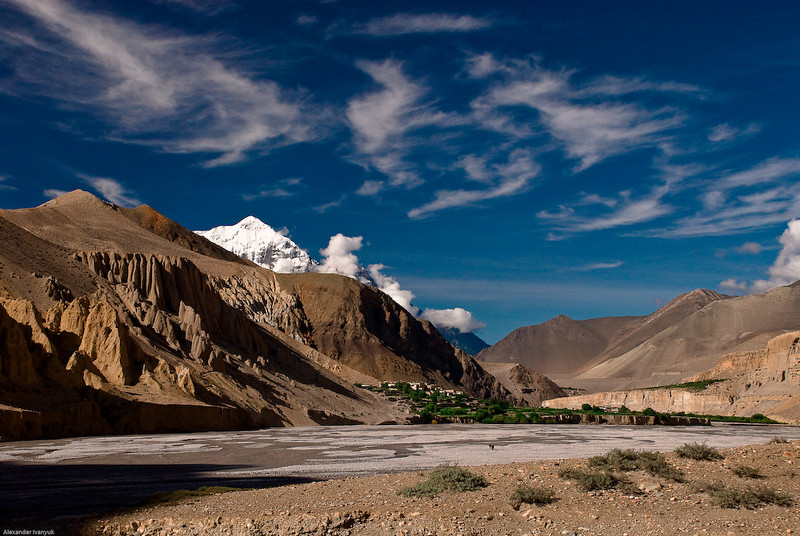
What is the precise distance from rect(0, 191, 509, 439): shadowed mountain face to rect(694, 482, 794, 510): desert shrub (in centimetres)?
3097

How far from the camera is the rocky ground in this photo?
10430 mm

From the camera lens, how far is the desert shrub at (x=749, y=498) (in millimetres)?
11211

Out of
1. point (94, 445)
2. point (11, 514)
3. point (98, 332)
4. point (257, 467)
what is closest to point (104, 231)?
point (98, 332)

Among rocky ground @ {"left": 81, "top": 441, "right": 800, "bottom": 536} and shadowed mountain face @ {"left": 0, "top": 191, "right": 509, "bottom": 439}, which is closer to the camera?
rocky ground @ {"left": 81, "top": 441, "right": 800, "bottom": 536}

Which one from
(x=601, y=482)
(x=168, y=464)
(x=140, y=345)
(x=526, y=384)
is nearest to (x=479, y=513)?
(x=601, y=482)

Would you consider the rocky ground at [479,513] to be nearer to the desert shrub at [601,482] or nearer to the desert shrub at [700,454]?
the desert shrub at [601,482]

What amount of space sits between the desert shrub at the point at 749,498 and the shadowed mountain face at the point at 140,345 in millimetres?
30973

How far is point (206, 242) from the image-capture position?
17950cm

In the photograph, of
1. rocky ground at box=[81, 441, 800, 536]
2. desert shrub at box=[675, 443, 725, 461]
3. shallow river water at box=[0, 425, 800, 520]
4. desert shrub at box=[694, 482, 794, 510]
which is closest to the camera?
rocky ground at box=[81, 441, 800, 536]

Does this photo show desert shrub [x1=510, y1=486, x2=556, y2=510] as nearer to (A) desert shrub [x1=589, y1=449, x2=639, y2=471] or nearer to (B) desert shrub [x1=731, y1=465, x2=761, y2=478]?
(A) desert shrub [x1=589, y1=449, x2=639, y2=471]

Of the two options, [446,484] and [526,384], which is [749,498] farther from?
[526,384]

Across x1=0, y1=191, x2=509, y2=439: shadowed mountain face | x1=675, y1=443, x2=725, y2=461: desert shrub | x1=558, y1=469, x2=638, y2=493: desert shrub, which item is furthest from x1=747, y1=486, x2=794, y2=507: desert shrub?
x1=0, y1=191, x2=509, y2=439: shadowed mountain face

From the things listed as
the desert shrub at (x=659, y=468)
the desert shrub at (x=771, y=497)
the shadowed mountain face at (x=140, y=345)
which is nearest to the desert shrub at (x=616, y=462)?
the desert shrub at (x=659, y=468)

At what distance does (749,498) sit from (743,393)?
305ft
